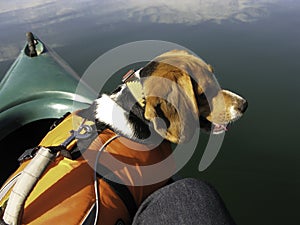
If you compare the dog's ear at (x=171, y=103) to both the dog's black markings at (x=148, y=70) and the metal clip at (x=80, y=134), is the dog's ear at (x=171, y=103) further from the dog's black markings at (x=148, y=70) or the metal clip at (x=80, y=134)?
the metal clip at (x=80, y=134)

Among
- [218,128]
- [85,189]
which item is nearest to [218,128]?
[218,128]

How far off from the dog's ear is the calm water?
53.6 inches

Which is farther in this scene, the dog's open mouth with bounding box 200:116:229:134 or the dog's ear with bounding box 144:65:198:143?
the dog's open mouth with bounding box 200:116:229:134

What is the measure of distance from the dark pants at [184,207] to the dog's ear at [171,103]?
1.79ft

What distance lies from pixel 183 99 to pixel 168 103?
13 cm

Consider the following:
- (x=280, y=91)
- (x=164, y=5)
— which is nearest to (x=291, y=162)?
(x=280, y=91)

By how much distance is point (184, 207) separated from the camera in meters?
1.42

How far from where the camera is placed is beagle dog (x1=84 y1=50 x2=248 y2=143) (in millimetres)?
1944

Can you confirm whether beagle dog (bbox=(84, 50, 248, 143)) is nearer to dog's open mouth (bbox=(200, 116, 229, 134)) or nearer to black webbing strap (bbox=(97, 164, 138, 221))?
dog's open mouth (bbox=(200, 116, 229, 134))

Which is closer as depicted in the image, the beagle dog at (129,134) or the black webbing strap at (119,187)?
the beagle dog at (129,134)

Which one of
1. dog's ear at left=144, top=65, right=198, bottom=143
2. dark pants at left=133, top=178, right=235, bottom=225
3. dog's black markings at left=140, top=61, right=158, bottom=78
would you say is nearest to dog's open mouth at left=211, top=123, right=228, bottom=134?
dog's ear at left=144, top=65, right=198, bottom=143

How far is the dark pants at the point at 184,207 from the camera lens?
138 cm

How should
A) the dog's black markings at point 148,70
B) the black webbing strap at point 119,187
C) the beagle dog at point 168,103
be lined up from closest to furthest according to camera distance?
the black webbing strap at point 119,187 < the beagle dog at point 168,103 < the dog's black markings at point 148,70

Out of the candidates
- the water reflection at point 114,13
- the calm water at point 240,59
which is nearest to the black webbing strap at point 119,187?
the calm water at point 240,59
